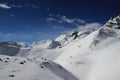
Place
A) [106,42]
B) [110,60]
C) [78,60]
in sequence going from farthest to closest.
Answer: [106,42] < [78,60] < [110,60]

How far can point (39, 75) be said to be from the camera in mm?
17500

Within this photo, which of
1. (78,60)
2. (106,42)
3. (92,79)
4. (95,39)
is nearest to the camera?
(92,79)

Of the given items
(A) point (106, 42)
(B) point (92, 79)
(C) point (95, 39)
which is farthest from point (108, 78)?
(C) point (95, 39)

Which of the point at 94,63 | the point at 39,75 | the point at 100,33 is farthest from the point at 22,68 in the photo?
the point at 100,33

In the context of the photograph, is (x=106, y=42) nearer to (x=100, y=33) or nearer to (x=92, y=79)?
(x=100, y=33)

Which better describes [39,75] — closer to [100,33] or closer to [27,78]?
[27,78]

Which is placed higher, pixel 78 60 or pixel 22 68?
pixel 78 60

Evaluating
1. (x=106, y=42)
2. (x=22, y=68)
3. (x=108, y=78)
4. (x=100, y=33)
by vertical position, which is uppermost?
(x=100, y=33)

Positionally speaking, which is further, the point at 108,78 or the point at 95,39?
the point at 95,39

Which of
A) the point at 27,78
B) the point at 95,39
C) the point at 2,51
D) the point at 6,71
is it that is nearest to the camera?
the point at 27,78

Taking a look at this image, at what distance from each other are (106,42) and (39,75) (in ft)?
98.3

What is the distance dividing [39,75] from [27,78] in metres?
1.70

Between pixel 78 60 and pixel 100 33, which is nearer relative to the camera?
pixel 78 60

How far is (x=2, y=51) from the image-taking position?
2670 inches
